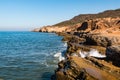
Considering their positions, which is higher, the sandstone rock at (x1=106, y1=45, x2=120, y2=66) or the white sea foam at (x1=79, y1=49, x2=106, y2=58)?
the sandstone rock at (x1=106, y1=45, x2=120, y2=66)

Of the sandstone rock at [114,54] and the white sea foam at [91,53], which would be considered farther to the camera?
the white sea foam at [91,53]

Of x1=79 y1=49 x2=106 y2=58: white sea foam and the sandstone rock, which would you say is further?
x1=79 y1=49 x2=106 y2=58: white sea foam

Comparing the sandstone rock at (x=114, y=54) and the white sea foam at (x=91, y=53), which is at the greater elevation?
the sandstone rock at (x=114, y=54)

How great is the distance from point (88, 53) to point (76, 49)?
1.99 metres

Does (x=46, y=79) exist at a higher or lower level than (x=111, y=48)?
lower

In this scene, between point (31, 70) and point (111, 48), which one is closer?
point (111, 48)

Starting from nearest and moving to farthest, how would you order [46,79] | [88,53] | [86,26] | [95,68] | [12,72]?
[95,68], [46,79], [12,72], [88,53], [86,26]

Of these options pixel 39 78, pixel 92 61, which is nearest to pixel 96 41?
pixel 39 78

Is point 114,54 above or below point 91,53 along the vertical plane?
above

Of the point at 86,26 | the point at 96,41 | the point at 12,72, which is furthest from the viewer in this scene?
the point at 86,26

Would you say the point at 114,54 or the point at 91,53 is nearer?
the point at 114,54

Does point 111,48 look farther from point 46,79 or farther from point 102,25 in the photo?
point 102,25

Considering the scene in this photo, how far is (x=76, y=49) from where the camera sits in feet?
141

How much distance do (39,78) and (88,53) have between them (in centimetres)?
1540
